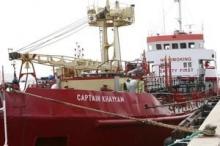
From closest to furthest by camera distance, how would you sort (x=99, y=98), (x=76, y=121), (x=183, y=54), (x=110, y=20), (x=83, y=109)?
(x=76, y=121), (x=83, y=109), (x=99, y=98), (x=110, y=20), (x=183, y=54)

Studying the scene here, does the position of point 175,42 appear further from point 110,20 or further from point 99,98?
point 99,98

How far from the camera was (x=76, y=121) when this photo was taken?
11.2 meters

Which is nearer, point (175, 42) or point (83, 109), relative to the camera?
point (83, 109)

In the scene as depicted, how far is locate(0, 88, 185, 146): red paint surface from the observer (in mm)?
10406

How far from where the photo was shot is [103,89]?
13008mm

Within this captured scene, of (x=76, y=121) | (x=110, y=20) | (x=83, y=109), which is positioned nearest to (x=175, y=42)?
(x=110, y=20)

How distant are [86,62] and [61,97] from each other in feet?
14.8

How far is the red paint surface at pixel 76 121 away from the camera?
1041 centimetres

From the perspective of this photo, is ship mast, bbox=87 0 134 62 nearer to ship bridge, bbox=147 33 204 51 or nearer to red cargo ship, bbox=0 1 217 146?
red cargo ship, bbox=0 1 217 146

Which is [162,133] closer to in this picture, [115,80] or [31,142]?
[115,80]

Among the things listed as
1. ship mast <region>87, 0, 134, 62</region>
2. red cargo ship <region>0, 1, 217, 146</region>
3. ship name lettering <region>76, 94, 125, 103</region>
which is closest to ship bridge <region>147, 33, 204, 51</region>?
ship mast <region>87, 0, 134, 62</region>

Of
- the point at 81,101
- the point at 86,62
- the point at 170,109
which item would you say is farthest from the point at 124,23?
the point at 81,101

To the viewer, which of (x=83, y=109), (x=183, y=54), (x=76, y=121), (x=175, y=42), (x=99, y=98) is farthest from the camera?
(x=175, y=42)

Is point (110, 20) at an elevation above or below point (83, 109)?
above
